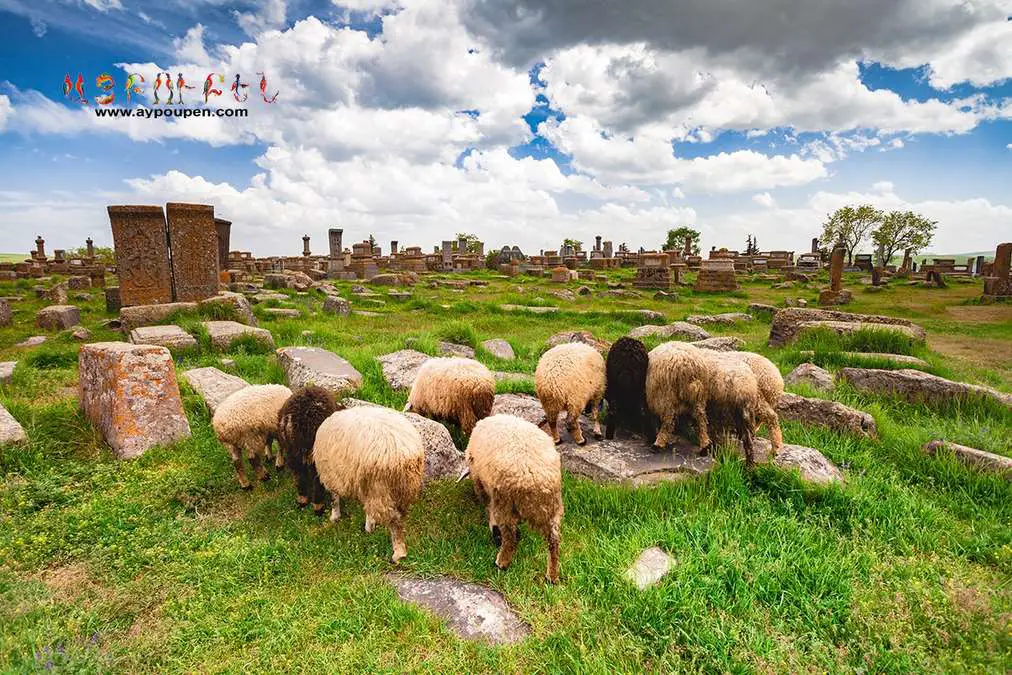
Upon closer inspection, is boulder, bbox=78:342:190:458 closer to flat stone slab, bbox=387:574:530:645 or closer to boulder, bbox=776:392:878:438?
flat stone slab, bbox=387:574:530:645

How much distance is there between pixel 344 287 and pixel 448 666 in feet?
65.3

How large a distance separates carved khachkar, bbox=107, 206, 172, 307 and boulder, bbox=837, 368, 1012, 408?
1363 centimetres

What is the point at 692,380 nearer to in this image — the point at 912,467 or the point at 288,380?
the point at 912,467

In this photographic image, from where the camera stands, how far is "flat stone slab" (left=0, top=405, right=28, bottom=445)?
14.4ft

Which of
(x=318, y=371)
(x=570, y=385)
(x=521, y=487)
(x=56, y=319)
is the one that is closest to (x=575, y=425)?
(x=570, y=385)

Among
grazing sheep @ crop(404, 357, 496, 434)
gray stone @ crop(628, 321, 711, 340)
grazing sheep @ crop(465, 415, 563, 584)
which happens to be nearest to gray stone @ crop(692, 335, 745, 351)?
gray stone @ crop(628, 321, 711, 340)

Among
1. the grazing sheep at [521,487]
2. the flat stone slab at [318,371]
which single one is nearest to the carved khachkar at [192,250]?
the flat stone slab at [318,371]

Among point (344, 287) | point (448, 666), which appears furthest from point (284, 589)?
point (344, 287)

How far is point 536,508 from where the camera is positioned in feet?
10.3

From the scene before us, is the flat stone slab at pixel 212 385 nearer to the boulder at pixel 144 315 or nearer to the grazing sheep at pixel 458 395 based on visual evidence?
the grazing sheep at pixel 458 395

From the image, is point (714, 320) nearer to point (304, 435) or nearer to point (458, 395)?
point (458, 395)

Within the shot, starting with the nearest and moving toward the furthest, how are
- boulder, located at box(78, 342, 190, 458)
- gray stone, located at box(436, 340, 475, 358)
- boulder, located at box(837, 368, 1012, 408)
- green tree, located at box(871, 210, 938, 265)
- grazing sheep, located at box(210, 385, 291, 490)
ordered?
grazing sheep, located at box(210, 385, 291, 490)
boulder, located at box(78, 342, 190, 458)
boulder, located at box(837, 368, 1012, 408)
gray stone, located at box(436, 340, 475, 358)
green tree, located at box(871, 210, 938, 265)

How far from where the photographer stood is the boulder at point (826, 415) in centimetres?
512

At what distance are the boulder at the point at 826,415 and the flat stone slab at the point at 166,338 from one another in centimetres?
897
